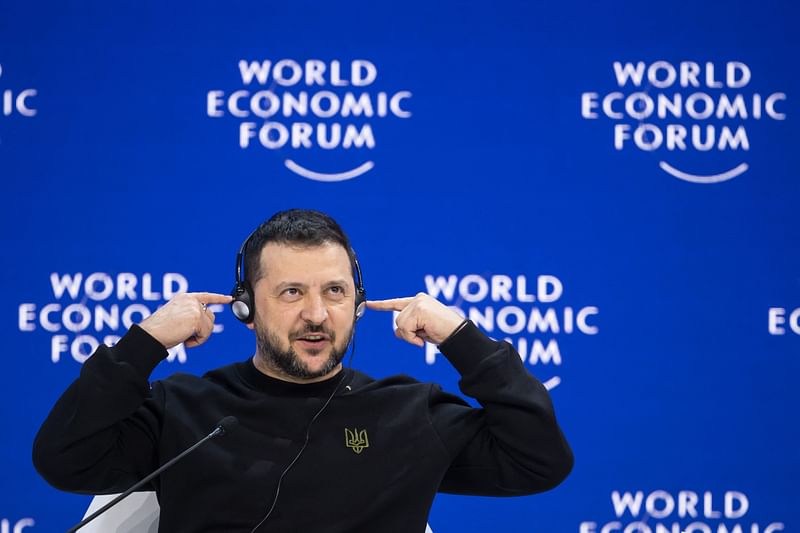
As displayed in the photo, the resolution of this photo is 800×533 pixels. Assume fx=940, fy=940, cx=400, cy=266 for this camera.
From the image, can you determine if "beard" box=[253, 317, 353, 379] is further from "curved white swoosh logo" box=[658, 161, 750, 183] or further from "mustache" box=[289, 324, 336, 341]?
"curved white swoosh logo" box=[658, 161, 750, 183]

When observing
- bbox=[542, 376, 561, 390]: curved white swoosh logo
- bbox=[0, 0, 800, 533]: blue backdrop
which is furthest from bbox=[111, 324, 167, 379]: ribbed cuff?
bbox=[542, 376, 561, 390]: curved white swoosh logo

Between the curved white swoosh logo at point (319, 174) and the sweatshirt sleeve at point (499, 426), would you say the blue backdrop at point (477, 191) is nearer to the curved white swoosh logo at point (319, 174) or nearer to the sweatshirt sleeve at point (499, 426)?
the curved white swoosh logo at point (319, 174)

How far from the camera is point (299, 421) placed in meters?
1.89

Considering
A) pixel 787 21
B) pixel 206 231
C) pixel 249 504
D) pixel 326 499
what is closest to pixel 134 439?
pixel 249 504

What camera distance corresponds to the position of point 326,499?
5.95 feet

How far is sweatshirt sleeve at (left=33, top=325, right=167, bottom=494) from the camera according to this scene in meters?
1.72

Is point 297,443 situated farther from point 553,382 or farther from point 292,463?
point 553,382

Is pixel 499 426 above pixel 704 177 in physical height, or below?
below

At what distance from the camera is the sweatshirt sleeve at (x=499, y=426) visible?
1.83m

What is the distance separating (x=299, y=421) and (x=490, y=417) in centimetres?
38

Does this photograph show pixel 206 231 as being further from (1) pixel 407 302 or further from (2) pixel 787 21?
(2) pixel 787 21

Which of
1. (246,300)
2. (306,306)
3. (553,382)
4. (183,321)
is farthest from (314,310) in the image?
(553,382)

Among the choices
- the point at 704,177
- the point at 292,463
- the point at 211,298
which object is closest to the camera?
the point at 292,463

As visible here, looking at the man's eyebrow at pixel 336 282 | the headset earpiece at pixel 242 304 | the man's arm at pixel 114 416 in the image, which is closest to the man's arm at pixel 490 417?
the man's eyebrow at pixel 336 282
